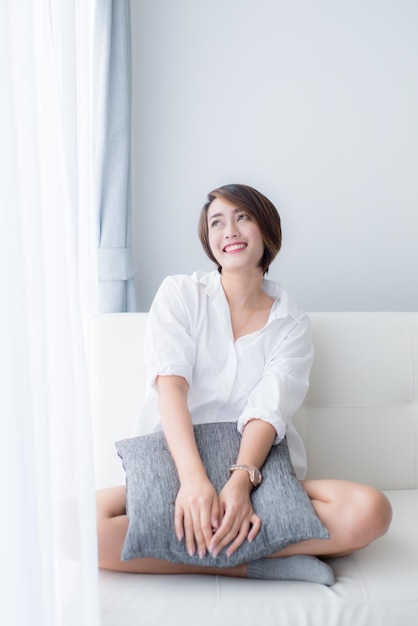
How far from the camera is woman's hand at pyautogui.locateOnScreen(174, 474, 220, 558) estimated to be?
3.76ft

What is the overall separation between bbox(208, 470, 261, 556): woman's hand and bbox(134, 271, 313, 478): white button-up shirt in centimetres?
25

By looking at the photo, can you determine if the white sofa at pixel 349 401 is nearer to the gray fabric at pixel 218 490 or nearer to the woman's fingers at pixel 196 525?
the gray fabric at pixel 218 490

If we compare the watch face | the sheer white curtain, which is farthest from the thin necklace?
the sheer white curtain

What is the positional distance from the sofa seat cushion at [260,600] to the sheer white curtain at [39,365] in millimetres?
295

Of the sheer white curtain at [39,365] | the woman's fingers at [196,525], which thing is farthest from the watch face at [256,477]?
the sheer white curtain at [39,365]

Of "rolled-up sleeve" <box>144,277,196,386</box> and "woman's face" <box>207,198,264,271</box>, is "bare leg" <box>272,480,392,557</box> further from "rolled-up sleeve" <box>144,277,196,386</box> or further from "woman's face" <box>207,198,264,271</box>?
"woman's face" <box>207,198,264,271</box>

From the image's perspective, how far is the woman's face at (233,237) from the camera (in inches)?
60.9

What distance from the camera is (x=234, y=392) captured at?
1.50 m

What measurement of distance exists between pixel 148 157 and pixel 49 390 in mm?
1447

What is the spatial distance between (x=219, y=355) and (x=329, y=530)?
50 cm

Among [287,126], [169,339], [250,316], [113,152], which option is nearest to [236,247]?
[250,316]

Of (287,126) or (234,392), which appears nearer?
(234,392)

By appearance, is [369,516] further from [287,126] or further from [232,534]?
[287,126]

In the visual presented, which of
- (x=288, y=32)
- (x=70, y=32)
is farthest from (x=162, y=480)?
(x=288, y=32)
